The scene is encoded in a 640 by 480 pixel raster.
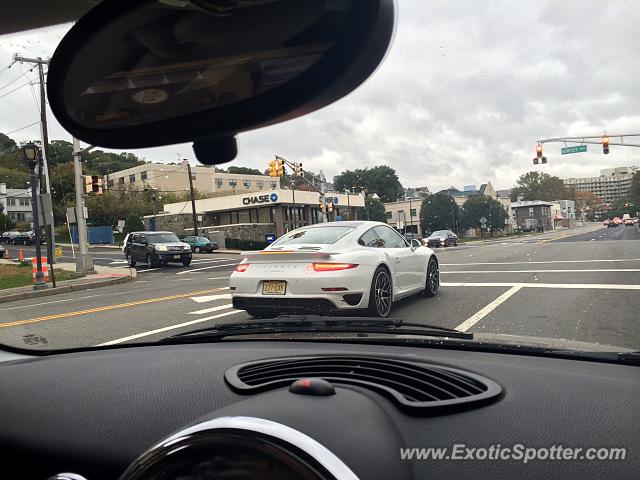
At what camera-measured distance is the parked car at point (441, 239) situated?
3014 centimetres

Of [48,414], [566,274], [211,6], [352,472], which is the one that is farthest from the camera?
[566,274]

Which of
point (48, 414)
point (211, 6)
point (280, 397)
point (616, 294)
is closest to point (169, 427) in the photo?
point (280, 397)

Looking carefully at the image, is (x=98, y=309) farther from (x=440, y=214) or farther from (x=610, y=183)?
(x=440, y=214)

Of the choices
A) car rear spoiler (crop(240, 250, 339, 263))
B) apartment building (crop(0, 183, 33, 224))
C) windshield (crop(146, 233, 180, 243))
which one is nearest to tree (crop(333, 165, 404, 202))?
car rear spoiler (crop(240, 250, 339, 263))

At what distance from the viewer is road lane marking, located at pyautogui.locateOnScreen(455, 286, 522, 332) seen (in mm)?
4659

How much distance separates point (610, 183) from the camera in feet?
16.5

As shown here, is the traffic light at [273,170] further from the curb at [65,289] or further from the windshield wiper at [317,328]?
the curb at [65,289]

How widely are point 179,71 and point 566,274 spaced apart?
8.60 meters

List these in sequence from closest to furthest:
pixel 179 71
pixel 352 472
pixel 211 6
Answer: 1. pixel 352 472
2. pixel 211 6
3. pixel 179 71

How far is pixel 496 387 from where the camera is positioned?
1.73 meters

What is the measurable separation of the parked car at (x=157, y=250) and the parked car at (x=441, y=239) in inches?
540

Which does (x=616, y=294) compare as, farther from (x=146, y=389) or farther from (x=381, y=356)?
A: (x=146, y=389)

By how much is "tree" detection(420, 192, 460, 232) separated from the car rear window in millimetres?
26806

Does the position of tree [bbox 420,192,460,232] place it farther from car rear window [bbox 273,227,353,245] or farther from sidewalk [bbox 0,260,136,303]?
car rear window [bbox 273,227,353,245]
